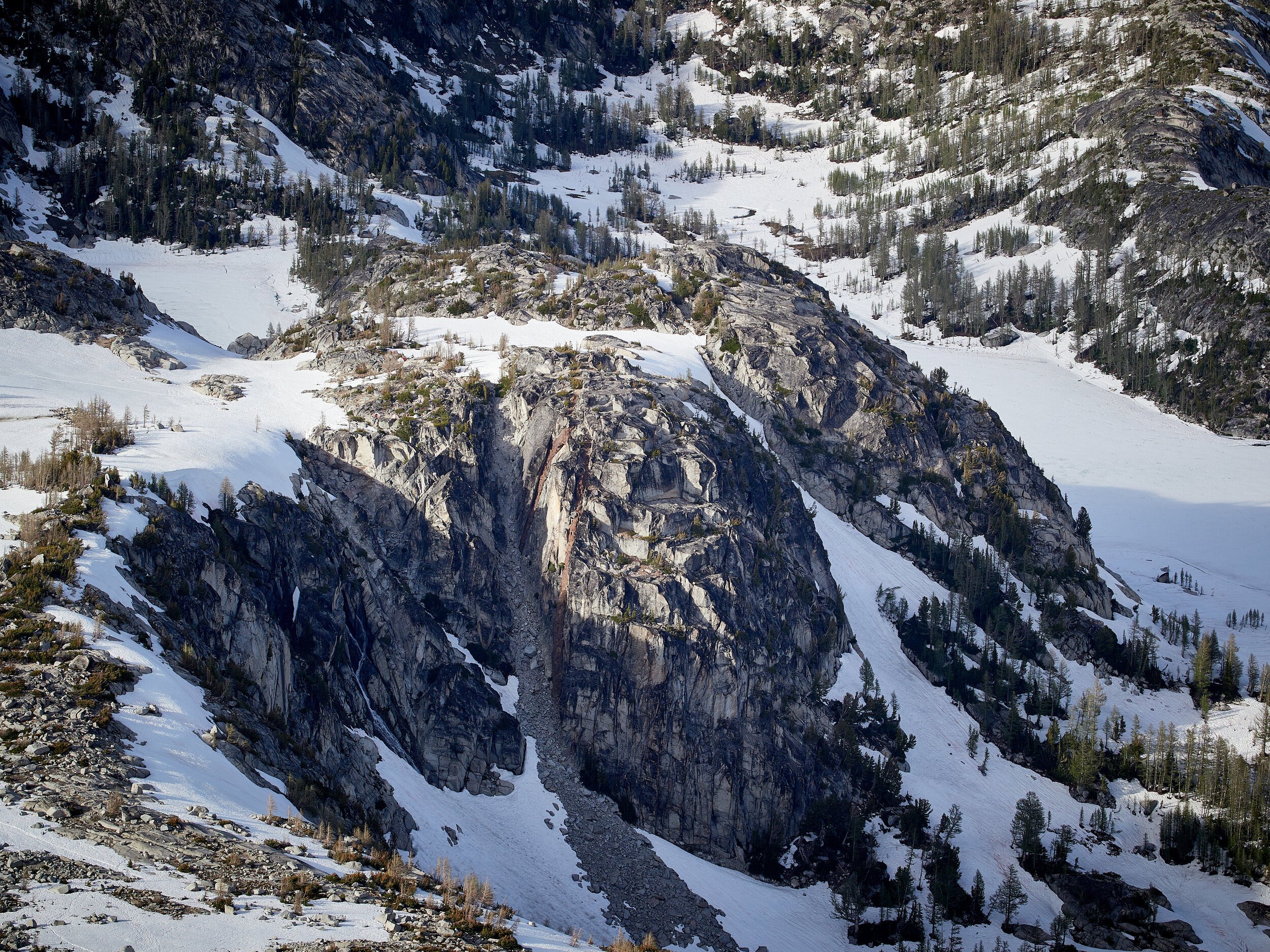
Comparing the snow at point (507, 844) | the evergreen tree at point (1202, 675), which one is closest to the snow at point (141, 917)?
the snow at point (507, 844)

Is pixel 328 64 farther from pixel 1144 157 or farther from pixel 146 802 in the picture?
pixel 146 802

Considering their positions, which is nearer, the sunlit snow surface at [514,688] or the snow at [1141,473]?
the sunlit snow surface at [514,688]

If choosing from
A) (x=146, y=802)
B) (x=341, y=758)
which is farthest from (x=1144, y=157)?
(x=146, y=802)

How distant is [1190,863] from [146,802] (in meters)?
46.6

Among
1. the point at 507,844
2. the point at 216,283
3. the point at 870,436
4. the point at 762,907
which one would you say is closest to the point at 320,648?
the point at 507,844

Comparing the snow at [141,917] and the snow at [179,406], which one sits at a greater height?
the snow at [179,406]

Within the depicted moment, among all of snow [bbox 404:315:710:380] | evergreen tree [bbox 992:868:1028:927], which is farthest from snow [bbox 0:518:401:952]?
evergreen tree [bbox 992:868:1028:927]

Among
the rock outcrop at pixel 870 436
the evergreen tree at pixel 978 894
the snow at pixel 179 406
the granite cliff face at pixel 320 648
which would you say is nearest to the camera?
the granite cliff face at pixel 320 648

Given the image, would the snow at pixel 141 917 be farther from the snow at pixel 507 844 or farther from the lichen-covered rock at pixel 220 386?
the lichen-covered rock at pixel 220 386

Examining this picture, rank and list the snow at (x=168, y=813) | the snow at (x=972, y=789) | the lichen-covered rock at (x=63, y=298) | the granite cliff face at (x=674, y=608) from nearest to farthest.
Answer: the snow at (x=168, y=813), the granite cliff face at (x=674, y=608), the snow at (x=972, y=789), the lichen-covered rock at (x=63, y=298)

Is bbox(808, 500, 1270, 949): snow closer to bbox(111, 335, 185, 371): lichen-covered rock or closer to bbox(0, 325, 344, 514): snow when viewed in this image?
bbox(0, 325, 344, 514): snow

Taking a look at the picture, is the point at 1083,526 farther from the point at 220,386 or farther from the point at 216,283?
the point at 216,283

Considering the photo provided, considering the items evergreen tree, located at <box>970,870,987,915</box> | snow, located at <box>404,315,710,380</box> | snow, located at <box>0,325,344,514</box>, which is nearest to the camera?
snow, located at <box>0,325,344,514</box>

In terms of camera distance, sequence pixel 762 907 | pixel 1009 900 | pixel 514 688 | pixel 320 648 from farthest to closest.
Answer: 1. pixel 514 688
2. pixel 1009 900
3. pixel 762 907
4. pixel 320 648
